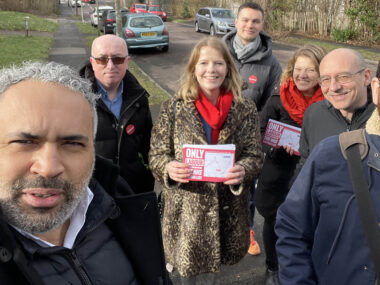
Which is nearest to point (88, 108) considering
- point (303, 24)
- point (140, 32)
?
point (140, 32)

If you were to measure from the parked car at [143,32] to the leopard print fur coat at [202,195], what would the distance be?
43.9ft

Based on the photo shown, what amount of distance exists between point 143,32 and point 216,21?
6988mm

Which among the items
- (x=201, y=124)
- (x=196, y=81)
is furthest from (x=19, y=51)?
(x=201, y=124)

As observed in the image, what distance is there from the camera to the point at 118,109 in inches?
112

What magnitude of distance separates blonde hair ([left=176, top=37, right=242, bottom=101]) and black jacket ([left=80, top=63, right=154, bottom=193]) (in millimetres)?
496

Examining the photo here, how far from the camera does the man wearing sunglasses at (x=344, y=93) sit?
231 cm

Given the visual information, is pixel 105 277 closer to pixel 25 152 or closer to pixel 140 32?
pixel 25 152

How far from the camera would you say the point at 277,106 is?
310cm

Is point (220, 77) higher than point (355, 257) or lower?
higher

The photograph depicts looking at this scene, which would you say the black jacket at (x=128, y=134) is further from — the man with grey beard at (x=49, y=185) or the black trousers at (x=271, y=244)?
the man with grey beard at (x=49, y=185)

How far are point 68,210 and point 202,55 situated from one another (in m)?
1.69

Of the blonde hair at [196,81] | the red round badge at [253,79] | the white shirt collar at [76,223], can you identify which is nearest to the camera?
the white shirt collar at [76,223]

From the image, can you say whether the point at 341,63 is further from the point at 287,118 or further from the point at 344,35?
the point at 344,35

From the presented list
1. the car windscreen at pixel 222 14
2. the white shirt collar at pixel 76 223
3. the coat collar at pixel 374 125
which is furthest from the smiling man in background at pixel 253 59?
the car windscreen at pixel 222 14
